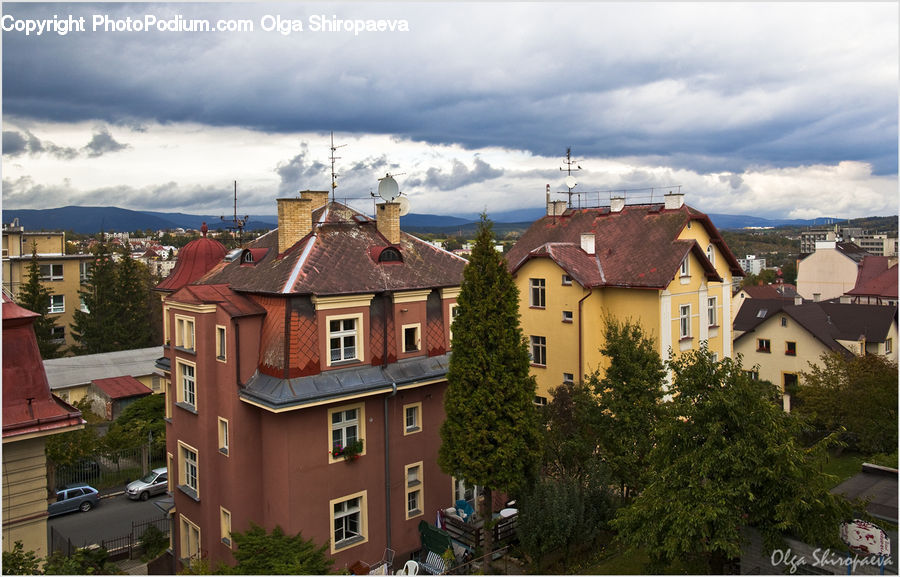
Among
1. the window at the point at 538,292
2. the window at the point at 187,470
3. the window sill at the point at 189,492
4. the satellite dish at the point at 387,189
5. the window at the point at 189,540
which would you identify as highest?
the satellite dish at the point at 387,189

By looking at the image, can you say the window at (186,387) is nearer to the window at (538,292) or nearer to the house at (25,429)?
the house at (25,429)

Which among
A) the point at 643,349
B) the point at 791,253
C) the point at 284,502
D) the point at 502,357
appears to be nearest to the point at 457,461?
the point at 502,357

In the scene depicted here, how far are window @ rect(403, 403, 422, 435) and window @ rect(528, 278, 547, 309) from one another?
37.8 feet

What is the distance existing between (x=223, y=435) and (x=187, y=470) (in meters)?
3.16

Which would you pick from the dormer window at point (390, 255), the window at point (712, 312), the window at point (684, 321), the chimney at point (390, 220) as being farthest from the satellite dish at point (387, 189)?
the window at point (712, 312)

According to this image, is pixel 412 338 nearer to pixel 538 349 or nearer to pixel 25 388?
pixel 538 349

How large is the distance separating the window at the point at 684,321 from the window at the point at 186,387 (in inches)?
851

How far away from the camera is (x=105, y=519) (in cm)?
3089

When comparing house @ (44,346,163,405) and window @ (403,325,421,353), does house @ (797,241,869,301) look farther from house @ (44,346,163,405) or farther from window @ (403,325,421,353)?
house @ (44,346,163,405)

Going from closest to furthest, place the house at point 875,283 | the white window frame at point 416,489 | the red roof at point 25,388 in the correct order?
the red roof at point 25,388
the white window frame at point 416,489
the house at point 875,283

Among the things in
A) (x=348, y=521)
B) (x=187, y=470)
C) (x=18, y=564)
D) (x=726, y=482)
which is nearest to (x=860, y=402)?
(x=726, y=482)

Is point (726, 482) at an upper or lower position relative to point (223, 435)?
upper

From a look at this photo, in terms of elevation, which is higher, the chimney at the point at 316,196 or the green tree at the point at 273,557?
the chimney at the point at 316,196

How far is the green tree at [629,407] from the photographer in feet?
70.2
